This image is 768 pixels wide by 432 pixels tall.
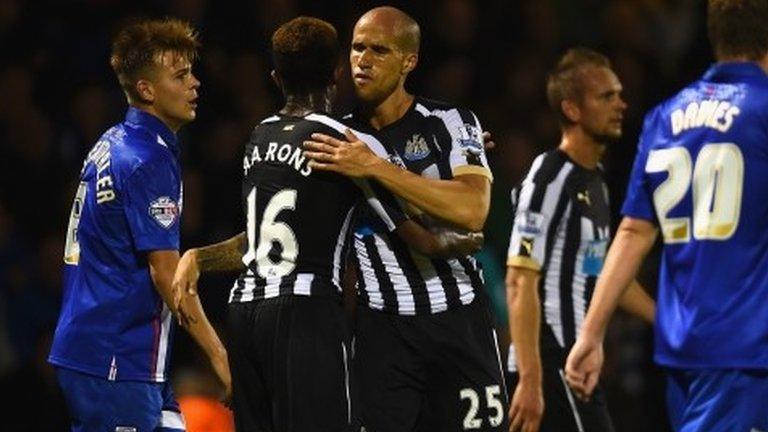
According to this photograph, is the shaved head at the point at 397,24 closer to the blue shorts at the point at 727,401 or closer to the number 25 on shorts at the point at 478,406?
the number 25 on shorts at the point at 478,406

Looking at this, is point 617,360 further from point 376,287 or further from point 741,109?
point 741,109

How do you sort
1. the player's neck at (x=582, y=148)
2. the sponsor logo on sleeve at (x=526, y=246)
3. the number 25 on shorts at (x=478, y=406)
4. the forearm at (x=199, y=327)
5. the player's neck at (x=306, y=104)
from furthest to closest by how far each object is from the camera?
the player's neck at (x=582, y=148), the sponsor logo on sleeve at (x=526, y=246), the number 25 on shorts at (x=478, y=406), the forearm at (x=199, y=327), the player's neck at (x=306, y=104)

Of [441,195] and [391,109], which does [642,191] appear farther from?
[391,109]

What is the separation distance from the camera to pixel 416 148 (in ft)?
21.8

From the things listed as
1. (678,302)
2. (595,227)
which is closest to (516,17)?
(595,227)

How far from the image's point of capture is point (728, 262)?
5648 millimetres

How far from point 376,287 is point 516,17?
23.0 ft

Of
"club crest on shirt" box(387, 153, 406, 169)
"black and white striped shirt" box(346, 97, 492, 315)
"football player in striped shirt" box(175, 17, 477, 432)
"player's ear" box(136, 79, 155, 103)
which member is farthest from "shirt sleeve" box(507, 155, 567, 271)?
"player's ear" box(136, 79, 155, 103)

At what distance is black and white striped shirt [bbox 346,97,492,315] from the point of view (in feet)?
21.7

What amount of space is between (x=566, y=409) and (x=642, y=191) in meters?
2.00

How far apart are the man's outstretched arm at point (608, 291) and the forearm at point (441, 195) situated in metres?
0.56

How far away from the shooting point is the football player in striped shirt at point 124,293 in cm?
632

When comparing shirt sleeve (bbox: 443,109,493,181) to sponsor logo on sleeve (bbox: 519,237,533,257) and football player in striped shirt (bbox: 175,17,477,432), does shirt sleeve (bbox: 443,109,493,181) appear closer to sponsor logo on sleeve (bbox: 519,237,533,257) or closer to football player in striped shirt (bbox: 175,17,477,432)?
football player in striped shirt (bbox: 175,17,477,432)

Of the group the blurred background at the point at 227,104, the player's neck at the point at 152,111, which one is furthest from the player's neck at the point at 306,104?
the blurred background at the point at 227,104
